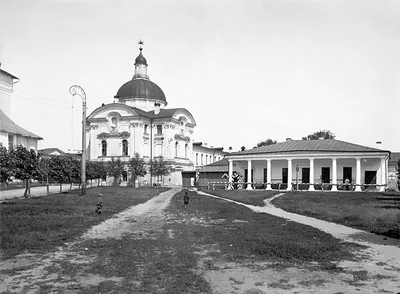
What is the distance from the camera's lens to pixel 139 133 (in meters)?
66.1

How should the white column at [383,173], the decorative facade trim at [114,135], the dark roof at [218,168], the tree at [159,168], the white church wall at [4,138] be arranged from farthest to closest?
the decorative facade trim at [114,135], the tree at [159,168], the dark roof at [218,168], the white church wall at [4,138], the white column at [383,173]

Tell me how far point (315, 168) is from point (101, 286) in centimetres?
4111

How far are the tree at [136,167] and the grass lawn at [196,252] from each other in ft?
155

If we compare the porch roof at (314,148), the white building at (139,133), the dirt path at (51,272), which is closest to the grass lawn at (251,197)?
the porch roof at (314,148)

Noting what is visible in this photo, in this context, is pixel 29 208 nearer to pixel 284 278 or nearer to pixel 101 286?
pixel 101 286

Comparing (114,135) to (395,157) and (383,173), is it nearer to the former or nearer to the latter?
(383,173)

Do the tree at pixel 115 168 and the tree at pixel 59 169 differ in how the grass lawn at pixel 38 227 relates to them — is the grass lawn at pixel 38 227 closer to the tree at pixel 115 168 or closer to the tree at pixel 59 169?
the tree at pixel 59 169

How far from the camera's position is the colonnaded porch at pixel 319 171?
41.5m

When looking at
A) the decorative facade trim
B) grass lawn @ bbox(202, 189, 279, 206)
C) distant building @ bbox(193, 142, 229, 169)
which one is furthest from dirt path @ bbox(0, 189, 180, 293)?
distant building @ bbox(193, 142, 229, 169)

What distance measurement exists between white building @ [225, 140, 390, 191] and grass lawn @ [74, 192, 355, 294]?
87.8ft

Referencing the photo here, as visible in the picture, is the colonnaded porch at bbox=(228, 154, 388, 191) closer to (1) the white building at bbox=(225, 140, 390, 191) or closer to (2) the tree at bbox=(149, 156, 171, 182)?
(1) the white building at bbox=(225, 140, 390, 191)

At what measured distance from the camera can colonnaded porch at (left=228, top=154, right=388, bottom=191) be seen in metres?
41.5

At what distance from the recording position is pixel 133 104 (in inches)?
2840

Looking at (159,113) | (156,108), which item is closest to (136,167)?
(159,113)
